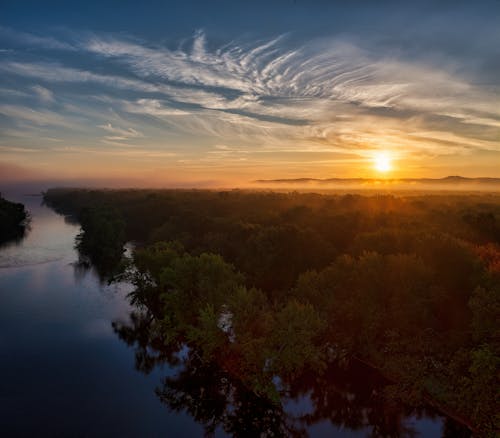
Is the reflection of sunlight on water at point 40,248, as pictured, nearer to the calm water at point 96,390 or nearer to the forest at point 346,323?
the calm water at point 96,390

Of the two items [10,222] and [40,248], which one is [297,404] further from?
[10,222]

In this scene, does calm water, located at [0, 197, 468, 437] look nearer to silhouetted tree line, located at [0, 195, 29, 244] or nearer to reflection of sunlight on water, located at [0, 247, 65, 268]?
reflection of sunlight on water, located at [0, 247, 65, 268]

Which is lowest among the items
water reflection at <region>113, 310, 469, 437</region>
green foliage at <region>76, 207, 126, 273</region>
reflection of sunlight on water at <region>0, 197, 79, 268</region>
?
water reflection at <region>113, 310, 469, 437</region>

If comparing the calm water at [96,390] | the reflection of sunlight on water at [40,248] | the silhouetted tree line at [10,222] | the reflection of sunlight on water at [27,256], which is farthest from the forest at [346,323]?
the silhouetted tree line at [10,222]

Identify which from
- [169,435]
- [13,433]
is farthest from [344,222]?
[13,433]

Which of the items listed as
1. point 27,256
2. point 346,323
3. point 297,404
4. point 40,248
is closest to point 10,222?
point 40,248

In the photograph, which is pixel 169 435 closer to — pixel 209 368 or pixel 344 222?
pixel 209 368

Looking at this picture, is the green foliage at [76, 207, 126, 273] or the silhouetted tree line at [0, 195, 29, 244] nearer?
the green foliage at [76, 207, 126, 273]

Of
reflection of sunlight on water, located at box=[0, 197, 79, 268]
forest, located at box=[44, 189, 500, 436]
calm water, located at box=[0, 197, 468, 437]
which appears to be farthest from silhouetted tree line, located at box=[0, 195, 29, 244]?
forest, located at box=[44, 189, 500, 436]
